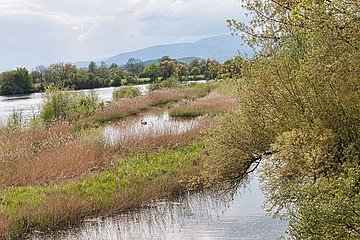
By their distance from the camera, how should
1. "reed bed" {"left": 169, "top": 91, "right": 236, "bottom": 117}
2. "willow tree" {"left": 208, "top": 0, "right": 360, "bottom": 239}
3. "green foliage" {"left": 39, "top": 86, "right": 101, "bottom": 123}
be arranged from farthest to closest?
"reed bed" {"left": 169, "top": 91, "right": 236, "bottom": 117} → "green foliage" {"left": 39, "top": 86, "right": 101, "bottom": 123} → "willow tree" {"left": 208, "top": 0, "right": 360, "bottom": 239}

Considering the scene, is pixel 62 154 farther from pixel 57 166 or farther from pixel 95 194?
pixel 95 194

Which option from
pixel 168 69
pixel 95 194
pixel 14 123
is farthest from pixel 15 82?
pixel 95 194

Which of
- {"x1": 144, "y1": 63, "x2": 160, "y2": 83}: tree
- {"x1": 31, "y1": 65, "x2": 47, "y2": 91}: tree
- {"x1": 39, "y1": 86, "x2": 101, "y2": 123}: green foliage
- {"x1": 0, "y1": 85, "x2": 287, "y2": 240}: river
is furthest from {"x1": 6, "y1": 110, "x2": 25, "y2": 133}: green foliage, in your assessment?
{"x1": 31, "y1": 65, "x2": 47, "y2": 91}: tree

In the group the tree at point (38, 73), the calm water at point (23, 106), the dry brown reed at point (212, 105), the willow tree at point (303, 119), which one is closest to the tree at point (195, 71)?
the tree at point (38, 73)

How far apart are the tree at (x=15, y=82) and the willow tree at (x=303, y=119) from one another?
51.0m

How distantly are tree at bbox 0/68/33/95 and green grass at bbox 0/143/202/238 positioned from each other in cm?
4816

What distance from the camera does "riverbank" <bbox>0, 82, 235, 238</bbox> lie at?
8.36 metres

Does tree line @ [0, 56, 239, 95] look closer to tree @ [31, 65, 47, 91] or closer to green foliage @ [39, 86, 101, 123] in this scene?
tree @ [31, 65, 47, 91]

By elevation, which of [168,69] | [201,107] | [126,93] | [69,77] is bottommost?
[201,107]

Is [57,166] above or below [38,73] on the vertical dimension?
below

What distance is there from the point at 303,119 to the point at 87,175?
6321mm

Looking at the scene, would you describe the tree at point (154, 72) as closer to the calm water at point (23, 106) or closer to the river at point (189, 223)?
the calm water at point (23, 106)

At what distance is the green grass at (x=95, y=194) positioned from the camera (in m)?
8.09

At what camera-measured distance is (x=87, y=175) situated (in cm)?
1088
